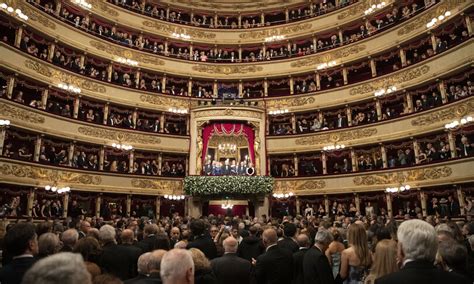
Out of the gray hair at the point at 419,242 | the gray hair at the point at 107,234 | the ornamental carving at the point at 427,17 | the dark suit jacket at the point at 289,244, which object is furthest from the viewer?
the ornamental carving at the point at 427,17

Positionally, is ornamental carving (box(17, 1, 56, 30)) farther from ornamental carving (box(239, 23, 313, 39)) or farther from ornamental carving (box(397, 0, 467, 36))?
ornamental carving (box(397, 0, 467, 36))

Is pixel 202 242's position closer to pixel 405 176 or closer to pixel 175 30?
pixel 405 176

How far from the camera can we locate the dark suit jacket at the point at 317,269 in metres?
5.67

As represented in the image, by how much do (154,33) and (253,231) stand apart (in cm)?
2758

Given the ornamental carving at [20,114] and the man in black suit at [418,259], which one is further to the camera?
the ornamental carving at [20,114]

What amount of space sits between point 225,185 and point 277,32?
17.0 m

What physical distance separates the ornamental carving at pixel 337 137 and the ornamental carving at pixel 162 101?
11.0 m

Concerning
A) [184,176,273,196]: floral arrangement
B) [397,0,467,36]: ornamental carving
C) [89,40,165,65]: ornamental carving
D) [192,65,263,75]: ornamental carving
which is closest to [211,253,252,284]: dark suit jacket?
[184,176,273,196]: floral arrangement

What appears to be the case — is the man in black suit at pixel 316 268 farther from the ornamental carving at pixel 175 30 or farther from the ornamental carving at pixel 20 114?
the ornamental carving at pixel 175 30

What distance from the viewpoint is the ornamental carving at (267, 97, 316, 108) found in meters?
30.7

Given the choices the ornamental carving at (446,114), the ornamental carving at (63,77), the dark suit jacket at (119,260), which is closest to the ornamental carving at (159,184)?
the ornamental carving at (63,77)

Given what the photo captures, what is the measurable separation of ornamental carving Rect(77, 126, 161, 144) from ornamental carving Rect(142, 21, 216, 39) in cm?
1110

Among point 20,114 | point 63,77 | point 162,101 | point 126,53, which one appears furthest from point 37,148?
point 126,53

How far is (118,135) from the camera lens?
2784 centimetres
